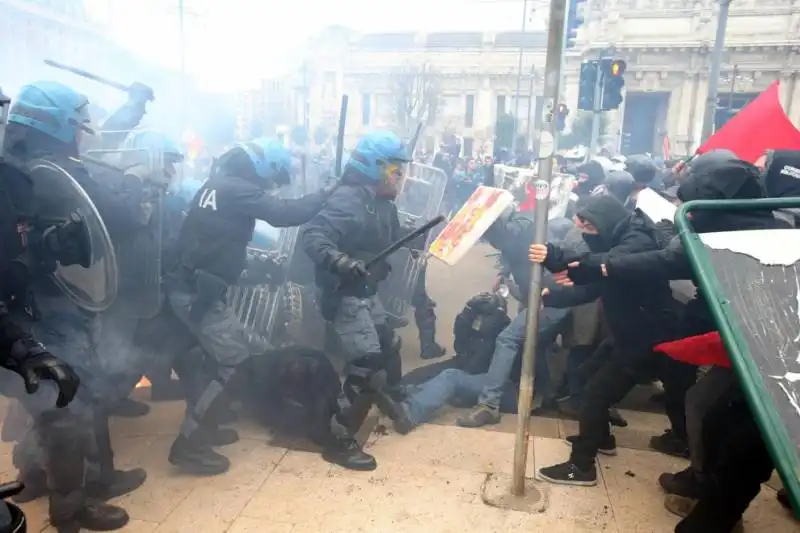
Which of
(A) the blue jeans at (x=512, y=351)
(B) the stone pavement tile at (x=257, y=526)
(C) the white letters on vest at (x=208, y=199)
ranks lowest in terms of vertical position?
(B) the stone pavement tile at (x=257, y=526)

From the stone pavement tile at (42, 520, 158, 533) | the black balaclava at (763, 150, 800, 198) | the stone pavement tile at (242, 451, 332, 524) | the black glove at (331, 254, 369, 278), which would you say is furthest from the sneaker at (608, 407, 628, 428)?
the stone pavement tile at (42, 520, 158, 533)

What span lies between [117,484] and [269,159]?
1.97 meters

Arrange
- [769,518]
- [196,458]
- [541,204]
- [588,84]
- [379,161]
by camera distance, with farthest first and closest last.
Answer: [588,84]
[379,161]
[196,458]
[769,518]
[541,204]

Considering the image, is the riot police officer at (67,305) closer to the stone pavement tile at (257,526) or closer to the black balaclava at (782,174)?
the stone pavement tile at (257,526)

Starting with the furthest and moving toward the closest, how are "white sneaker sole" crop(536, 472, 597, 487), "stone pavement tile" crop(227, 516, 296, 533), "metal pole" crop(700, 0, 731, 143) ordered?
1. "metal pole" crop(700, 0, 731, 143)
2. "white sneaker sole" crop(536, 472, 597, 487)
3. "stone pavement tile" crop(227, 516, 296, 533)

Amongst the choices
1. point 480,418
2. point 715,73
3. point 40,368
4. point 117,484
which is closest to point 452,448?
point 480,418

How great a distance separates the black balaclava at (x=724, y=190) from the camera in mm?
2830

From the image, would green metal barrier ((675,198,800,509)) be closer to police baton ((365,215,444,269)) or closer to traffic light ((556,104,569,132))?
traffic light ((556,104,569,132))

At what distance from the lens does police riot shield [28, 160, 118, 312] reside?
289 cm

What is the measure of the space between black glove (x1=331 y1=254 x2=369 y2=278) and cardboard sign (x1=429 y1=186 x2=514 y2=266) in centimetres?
171

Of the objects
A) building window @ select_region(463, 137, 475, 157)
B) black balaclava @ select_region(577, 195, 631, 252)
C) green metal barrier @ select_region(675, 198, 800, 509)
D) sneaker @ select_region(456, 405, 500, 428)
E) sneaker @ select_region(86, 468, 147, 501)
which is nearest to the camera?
green metal barrier @ select_region(675, 198, 800, 509)

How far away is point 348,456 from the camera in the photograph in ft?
11.7

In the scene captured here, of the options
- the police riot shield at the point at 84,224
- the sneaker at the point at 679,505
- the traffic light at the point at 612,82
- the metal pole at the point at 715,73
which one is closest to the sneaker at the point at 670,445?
the sneaker at the point at 679,505

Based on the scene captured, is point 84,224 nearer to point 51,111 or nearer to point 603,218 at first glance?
point 51,111
